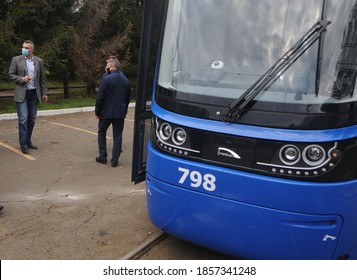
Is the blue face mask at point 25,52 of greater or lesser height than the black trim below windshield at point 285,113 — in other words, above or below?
above

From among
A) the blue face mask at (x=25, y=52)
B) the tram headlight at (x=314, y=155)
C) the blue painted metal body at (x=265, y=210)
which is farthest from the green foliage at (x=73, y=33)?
the tram headlight at (x=314, y=155)

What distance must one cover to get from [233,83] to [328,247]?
1.35 metres

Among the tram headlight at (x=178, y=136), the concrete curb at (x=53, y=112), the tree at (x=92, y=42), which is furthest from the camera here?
the tree at (x=92, y=42)

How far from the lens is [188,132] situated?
9.32 ft

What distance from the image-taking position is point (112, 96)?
5824 mm

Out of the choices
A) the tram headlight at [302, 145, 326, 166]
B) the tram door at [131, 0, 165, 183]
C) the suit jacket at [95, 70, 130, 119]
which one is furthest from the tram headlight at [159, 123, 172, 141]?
the suit jacket at [95, 70, 130, 119]

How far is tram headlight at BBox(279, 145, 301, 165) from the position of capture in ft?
8.16

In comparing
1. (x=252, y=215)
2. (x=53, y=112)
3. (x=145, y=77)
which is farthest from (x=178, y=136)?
(x=53, y=112)

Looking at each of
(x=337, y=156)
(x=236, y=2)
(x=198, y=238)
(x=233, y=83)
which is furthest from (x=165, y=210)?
(x=236, y=2)

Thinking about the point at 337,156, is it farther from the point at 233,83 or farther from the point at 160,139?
the point at 160,139

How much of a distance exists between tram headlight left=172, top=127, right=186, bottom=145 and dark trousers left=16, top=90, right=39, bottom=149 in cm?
425

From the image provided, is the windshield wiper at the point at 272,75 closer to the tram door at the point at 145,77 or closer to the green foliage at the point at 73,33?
the tram door at the point at 145,77

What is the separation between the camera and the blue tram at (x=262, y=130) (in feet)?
8.11

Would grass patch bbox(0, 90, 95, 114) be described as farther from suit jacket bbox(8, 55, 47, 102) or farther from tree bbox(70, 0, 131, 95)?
suit jacket bbox(8, 55, 47, 102)
